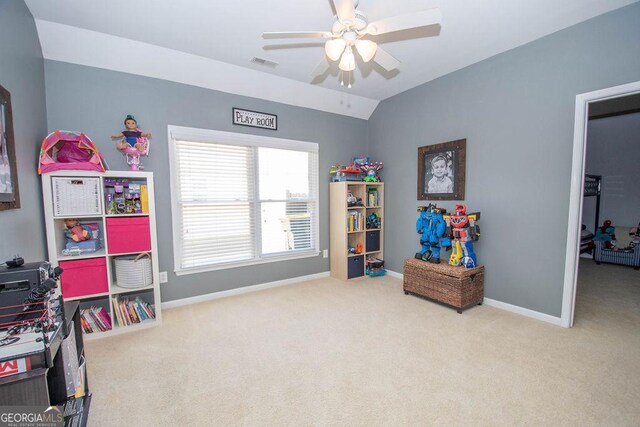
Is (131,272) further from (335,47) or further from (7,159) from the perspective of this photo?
(335,47)

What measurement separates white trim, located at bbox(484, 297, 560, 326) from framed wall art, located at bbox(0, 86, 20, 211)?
13.7 feet

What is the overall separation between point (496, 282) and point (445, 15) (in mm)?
2674

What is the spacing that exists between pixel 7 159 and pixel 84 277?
1086mm

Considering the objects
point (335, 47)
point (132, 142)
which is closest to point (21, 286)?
point (132, 142)

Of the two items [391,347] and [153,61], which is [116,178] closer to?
[153,61]

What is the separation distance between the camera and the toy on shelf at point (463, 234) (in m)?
2.94

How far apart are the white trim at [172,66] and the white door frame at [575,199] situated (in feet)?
8.41

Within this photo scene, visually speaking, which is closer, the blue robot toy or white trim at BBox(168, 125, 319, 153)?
white trim at BBox(168, 125, 319, 153)

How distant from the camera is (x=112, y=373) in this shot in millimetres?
1916

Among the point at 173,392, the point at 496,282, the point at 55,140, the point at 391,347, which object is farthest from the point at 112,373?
the point at 496,282

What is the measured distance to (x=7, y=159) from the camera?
1.69 metres

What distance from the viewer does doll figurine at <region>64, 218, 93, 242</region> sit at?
2.42m

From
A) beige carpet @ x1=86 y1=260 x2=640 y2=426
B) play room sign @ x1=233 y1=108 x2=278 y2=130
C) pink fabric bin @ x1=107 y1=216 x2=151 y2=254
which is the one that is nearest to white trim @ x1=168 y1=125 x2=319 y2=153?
play room sign @ x1=233 y1=108 x2=278 y2=130

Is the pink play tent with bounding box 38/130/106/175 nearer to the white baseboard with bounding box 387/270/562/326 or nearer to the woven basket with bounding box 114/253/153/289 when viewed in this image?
the woven basket with bounding box 114/253/153/289
